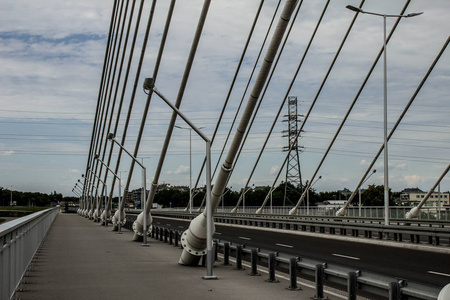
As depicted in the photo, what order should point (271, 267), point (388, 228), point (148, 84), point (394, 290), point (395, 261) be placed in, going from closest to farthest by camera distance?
point (394, 290) → point (271, 267) → point (395, 261) → point (148, 84) → point (388, 228)

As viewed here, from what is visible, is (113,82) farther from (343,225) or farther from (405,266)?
(405,266)

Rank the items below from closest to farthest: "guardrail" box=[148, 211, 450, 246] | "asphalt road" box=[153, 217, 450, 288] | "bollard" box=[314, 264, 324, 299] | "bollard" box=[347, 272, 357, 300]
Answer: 1. "bollard" box=[347, 272, 357, 300]
2. "bollard" box=[314, 264, 324, 299]
3. "asphalt road" box=[153, 217, 450, 288]
4. "guardrail" box=[148, 211, 450, 246]

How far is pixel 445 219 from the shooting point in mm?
33688

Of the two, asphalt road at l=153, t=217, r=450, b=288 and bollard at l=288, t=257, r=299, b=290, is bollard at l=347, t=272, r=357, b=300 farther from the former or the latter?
asphalt road at l=153, t=217, r=450, b=288

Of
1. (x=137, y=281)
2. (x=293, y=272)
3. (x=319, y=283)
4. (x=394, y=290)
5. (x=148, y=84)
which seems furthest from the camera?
(x=148, y=84)

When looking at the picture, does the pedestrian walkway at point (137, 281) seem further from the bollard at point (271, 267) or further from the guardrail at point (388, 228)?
the guardrail at point (388, 228)

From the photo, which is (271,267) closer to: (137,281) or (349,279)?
(137,281)

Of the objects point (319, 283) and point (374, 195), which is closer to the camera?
point (319, 283)

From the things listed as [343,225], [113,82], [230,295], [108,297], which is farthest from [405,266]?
[113,82]

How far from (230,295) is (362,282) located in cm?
269

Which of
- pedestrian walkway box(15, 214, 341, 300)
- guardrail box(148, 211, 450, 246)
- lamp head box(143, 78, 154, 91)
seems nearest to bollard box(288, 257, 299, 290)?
pedestrian walkway box(15, 214, 341, 300)

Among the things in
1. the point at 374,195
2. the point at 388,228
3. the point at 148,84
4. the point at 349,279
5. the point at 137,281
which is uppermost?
the point at 148,84

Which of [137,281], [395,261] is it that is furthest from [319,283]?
[395,261]

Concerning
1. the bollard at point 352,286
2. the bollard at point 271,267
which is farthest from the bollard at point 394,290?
the bollard at point 271,267
